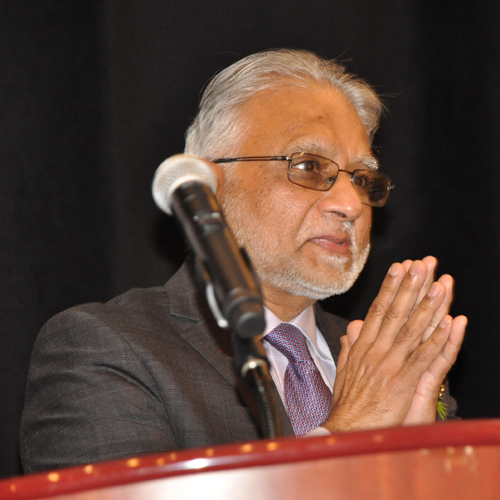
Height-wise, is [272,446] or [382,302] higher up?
[272,446]

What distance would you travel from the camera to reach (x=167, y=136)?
2.47m

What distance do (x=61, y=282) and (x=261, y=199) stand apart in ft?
2.36

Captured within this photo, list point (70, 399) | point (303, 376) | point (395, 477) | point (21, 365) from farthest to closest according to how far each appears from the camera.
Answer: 1. point (21, 365)
2. point (303, 376)
3. point (70, 399)
4. point (395, 477)

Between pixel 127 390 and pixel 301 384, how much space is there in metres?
0.54

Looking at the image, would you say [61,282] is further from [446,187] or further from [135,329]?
[446,187]

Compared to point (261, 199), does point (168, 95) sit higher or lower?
higher

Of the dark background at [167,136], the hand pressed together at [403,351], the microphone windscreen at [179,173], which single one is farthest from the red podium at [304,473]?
the dark background at [167,136]

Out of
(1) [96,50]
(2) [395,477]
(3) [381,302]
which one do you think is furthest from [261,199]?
(2) [395,477]

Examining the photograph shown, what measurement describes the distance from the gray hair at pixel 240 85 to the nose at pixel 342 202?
1.15 feet

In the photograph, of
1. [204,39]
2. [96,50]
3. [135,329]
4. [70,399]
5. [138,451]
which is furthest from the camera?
[204,39]

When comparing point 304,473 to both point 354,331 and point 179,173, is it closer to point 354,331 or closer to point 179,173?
point 179,173

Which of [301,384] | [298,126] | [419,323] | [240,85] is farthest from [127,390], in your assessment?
[240,85]

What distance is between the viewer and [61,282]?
7.30 ft

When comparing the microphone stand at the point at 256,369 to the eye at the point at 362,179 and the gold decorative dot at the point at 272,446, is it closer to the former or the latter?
the gold decorative dot at the point at 272,446
